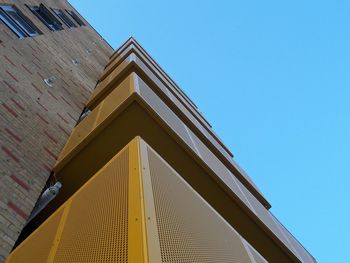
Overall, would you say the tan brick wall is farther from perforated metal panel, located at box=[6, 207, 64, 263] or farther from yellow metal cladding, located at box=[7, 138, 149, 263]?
yellow metal cladding, located at box=[7, 138, 149, 263]

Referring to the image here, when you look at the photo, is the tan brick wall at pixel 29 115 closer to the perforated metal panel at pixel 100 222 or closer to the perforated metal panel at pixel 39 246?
the perforated metal panel at pixel 39 246

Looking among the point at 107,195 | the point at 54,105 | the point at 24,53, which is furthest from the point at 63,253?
the point at 24,53

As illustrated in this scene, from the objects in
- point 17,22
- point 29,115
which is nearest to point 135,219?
point 29,115

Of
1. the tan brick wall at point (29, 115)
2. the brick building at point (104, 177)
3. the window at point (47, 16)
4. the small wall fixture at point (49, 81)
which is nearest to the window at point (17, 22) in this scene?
the brick building at point (104, 177)

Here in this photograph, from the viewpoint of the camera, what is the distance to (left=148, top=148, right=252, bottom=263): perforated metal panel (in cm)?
239

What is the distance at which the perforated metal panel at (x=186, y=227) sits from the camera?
7.86ft

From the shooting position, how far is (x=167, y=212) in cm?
269

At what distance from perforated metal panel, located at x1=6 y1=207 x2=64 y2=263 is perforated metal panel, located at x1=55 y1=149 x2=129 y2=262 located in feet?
0.47

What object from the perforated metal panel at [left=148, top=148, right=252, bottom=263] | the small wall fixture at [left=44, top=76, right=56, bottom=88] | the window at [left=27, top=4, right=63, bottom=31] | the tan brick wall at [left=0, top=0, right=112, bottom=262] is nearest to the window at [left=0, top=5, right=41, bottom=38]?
the tan brick wall at [left=0, top=0, right=112, bottom=262]

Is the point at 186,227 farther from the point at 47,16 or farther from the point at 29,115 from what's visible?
the point at 47,16

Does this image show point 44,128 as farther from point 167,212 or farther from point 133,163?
point 167,212

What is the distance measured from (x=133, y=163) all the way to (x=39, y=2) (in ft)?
35.2

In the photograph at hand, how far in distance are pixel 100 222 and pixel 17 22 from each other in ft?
22.9

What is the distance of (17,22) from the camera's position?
8.39 meters
